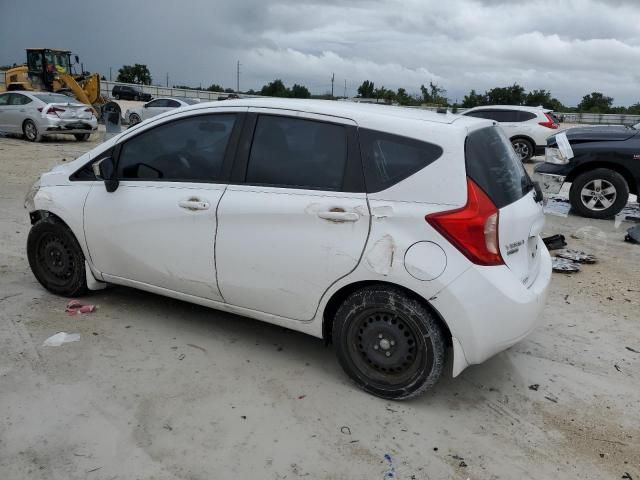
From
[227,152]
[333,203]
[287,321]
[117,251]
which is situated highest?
[227,152]

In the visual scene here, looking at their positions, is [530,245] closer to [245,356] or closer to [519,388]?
[519,388]

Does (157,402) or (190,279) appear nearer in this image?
(157,402)

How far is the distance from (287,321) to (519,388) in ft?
4.99

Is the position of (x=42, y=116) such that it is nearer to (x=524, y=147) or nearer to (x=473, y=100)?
(x=524, y=147)

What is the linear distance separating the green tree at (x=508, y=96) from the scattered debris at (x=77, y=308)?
45246 millimetres

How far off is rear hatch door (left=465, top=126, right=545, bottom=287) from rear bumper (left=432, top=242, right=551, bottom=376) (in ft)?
0.44

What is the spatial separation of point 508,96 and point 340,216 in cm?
4688

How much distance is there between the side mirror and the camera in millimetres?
3971

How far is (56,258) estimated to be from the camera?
4.52 m

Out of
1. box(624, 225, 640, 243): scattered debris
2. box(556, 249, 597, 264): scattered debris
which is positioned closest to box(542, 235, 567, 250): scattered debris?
box(556, 249, 597, 264): scattered debris

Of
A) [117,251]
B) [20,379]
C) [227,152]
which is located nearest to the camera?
[20,379]

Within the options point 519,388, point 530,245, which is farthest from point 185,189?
point 519,388

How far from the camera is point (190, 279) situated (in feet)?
12.4

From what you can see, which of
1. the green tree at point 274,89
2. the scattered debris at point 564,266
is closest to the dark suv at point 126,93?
the green tree at point 274,89
